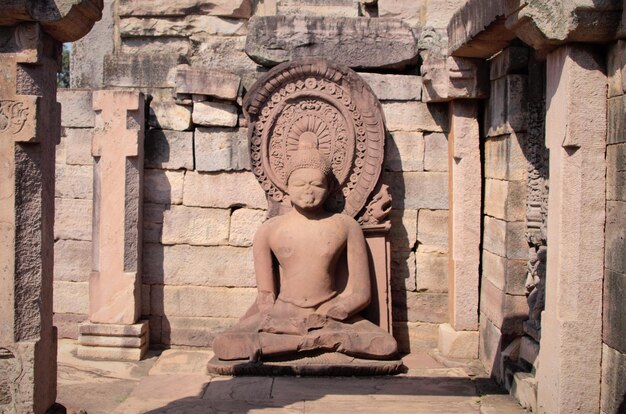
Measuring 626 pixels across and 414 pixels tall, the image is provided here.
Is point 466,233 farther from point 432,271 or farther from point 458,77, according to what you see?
point 458,77

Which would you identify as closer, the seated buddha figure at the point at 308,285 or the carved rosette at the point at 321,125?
the seated buddha figure at the point at 308,285

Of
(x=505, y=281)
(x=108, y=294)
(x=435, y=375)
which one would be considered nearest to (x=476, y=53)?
(x=505, y=281)

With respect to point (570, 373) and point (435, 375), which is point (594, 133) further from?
point (435, 375)

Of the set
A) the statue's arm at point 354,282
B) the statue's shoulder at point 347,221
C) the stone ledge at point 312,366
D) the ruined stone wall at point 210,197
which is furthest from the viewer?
the ruined stone wall at point 210,197

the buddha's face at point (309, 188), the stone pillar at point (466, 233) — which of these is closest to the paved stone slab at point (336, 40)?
the stone pillar at point (466, 233)

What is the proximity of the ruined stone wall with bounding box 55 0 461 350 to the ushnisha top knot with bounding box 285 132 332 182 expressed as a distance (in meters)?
0.59

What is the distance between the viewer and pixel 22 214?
4.54m

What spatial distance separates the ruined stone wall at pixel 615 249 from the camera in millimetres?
4676

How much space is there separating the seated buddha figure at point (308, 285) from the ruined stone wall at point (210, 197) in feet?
1.93

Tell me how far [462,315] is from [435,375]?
30.6 inches

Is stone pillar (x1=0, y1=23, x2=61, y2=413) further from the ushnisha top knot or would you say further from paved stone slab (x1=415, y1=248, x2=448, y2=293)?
paved stone slab (x1=415, y1=248, x2=448, y2=293)

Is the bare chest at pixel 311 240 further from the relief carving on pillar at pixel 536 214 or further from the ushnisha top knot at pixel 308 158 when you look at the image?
the relief carving on pillar at pixel 536 214

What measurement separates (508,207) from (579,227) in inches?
64.6

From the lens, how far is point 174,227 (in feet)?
25.7
